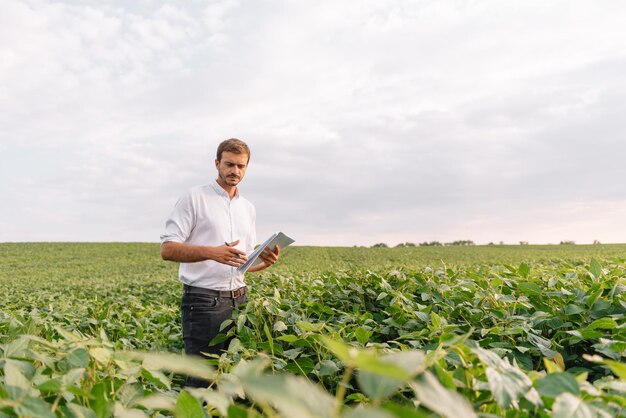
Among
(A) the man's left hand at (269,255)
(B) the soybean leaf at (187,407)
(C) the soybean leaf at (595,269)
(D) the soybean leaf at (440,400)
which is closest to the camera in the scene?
(D) the soybean leaf at (440,400)

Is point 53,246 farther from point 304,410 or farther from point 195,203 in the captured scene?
point 304,410

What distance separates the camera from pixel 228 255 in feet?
12.9

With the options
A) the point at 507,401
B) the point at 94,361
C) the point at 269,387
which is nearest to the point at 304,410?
the point at 269,387

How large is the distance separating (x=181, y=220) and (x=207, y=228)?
9.1 inches

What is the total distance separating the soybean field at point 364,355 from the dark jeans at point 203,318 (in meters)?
0.13

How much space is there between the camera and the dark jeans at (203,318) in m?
4.12

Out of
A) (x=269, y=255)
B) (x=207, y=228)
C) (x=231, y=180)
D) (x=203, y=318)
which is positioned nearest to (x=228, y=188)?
(x=231, y=180)

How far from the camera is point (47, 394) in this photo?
4.71ft

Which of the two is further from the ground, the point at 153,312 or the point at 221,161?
the point at 221,161

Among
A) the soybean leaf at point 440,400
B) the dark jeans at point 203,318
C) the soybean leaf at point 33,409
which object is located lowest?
the dark jeans at point 203,318

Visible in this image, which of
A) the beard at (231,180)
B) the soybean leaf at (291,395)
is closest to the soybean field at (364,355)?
the soybean leaf at (291,395)

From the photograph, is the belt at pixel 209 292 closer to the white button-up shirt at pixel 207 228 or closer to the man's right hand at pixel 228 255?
the white button-up shirt at pixel 207 228

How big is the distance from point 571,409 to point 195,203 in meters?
3.53

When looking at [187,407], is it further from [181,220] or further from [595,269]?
[181,220]
